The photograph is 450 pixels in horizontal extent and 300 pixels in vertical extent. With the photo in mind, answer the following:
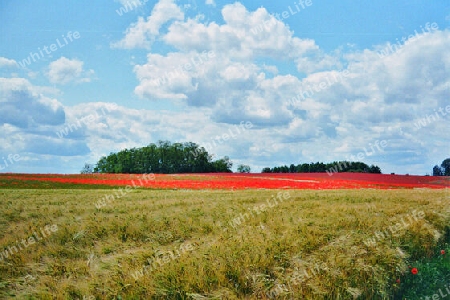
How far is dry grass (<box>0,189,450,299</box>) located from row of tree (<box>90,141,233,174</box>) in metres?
49.2

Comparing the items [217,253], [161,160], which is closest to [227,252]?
[217,253]

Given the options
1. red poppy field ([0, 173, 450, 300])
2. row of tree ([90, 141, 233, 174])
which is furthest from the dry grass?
row of tree ([90, 141, 233, 174])

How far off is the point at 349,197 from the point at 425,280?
7907 millimetres

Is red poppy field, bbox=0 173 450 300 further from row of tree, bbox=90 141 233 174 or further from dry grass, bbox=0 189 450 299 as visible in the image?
row of tree, bbox=90 141 233 174

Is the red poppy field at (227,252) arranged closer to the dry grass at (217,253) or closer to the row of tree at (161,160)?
the dry grass at (217,253)

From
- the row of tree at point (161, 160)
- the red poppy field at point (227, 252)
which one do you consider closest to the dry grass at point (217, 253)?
the red poppy field at point (227, 252)

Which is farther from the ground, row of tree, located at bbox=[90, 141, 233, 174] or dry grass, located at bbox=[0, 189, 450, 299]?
row of tree, located at bbox=[90, 141, 233, 174]

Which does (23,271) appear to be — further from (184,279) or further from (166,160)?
(166,160)

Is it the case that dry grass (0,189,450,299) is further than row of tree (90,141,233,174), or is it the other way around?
row of tree (90,141,233,174)

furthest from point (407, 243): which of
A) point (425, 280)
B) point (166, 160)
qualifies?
point (166, 160)

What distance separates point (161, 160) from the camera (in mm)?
61625

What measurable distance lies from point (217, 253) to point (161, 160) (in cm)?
5593

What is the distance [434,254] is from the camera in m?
8.37

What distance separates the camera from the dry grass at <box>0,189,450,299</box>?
590cm
